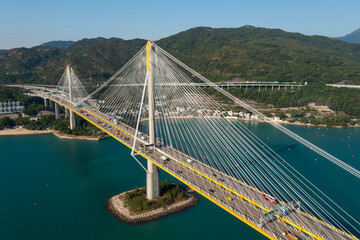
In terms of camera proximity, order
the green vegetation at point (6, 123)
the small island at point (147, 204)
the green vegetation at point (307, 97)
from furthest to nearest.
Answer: the green vegetation at point (307, 97)
the green vegetation at point (6, 123)
the small island at point (147, 204)

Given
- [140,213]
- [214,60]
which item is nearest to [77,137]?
[140,213]

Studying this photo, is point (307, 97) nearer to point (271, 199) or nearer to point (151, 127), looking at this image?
point (151, 127)

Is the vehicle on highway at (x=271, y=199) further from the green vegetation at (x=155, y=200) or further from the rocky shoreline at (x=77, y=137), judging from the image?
the rocky shoreline at (x=77, y=137)

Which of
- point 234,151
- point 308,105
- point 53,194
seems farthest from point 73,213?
point 308,105

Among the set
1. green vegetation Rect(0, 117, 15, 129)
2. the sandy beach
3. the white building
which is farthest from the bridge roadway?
the white building

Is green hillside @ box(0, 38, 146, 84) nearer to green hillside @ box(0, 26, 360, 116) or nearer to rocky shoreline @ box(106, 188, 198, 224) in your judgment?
green hillside @ box(0, 26, 360, 116)

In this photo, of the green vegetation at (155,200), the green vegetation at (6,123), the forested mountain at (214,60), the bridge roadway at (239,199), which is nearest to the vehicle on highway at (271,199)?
the bridge roadway at (239,199)
